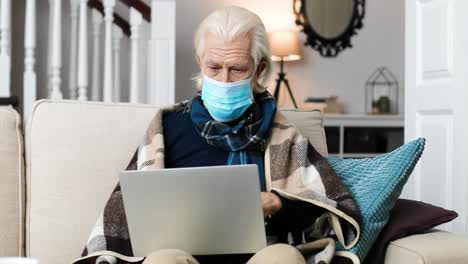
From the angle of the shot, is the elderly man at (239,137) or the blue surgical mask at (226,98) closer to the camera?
the elderly man at (239,137)

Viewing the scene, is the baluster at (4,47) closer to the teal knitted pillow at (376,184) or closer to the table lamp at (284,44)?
the table lamp at (284,44)

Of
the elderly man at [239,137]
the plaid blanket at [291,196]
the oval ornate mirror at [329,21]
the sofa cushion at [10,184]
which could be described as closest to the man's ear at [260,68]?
the elderly man at [239,137]

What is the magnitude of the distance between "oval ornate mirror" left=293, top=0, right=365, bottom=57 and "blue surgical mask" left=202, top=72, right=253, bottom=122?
3.36 m

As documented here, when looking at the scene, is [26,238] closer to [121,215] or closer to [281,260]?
[121,215]

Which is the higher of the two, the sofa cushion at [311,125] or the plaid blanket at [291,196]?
the sofa cushion at [311,125]

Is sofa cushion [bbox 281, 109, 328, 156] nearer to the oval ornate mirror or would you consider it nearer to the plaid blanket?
the plaid blanket

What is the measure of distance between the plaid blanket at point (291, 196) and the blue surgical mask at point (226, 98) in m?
0.12

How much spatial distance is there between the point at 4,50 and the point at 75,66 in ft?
1.66

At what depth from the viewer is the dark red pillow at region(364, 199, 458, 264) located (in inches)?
63.2

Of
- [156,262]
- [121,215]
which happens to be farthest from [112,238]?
[156,262]

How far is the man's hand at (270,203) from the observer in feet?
5.12

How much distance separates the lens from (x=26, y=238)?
1.75 m

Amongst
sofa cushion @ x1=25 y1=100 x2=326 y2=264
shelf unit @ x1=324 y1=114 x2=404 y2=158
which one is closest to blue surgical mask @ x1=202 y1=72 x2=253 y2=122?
sofa cushion @ x1=25 y1=100 x2=326 y2=264

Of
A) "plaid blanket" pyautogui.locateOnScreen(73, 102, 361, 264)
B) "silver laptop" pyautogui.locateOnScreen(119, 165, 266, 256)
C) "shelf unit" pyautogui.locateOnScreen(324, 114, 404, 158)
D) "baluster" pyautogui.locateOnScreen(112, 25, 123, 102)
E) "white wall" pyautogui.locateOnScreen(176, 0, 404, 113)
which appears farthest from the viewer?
"white wall" pyautogui.locateOnScreen(176, 0, 404, 113)
